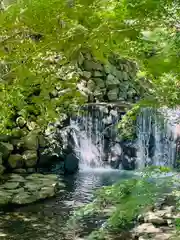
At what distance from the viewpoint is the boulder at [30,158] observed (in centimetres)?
1152

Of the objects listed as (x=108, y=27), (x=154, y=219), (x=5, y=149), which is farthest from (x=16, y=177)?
(x=108, y=27)

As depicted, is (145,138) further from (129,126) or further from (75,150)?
(129,126)

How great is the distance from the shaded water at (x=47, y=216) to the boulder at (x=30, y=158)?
1897mm

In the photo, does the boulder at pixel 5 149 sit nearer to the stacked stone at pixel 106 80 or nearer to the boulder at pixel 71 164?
the boulder at pixel 71 164

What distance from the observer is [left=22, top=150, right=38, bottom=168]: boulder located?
11516 millimetres

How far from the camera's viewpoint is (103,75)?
16.3 meters

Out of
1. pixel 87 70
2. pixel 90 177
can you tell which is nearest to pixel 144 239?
pixel 90 177

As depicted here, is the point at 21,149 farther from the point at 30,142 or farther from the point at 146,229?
the point at 146,229

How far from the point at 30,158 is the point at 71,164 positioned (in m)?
1.47

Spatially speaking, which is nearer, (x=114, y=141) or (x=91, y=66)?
(x=114, y=141)

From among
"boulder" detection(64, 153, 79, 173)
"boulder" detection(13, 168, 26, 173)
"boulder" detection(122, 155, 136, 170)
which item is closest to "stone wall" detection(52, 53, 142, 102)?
"boulder" detection(122, 155, 136, 170)

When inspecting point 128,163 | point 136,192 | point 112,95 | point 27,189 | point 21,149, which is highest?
point 112,95

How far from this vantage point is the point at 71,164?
12.1 meters

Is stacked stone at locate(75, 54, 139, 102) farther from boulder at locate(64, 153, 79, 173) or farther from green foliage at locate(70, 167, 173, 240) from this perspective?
green foliage at locate(70, 167, 173, 240)
